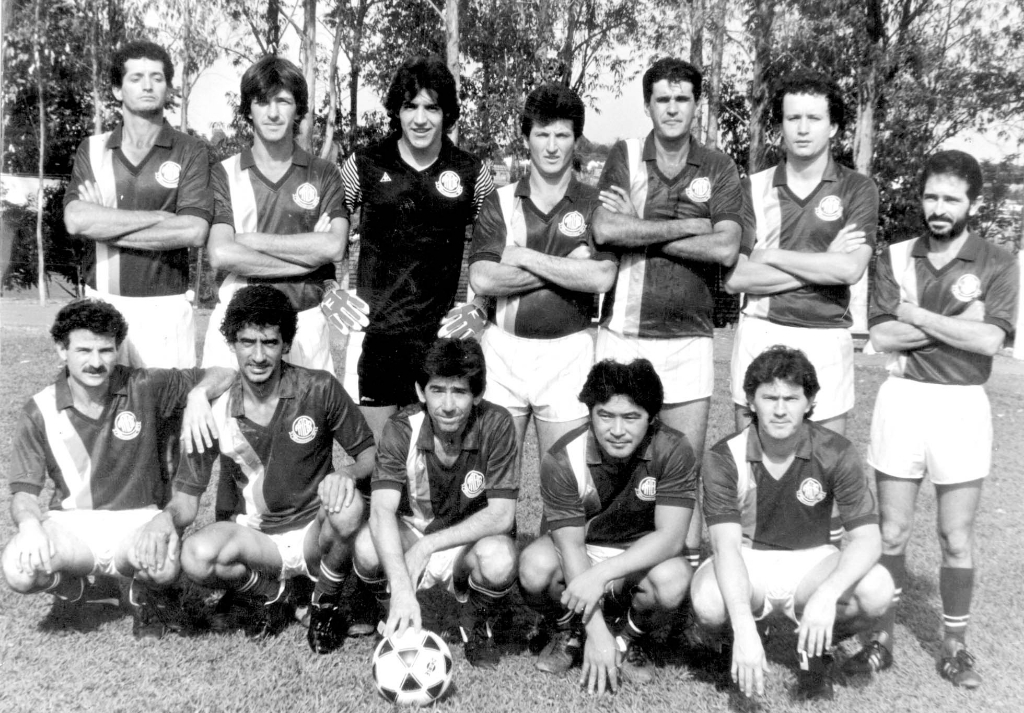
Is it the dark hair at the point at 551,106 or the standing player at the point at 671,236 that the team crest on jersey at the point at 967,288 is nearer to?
the standing player at the point at 671,236

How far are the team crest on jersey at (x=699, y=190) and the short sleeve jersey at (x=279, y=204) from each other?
1.57 m

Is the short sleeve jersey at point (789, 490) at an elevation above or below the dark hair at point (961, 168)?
below

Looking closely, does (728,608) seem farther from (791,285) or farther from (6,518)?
(6,518)

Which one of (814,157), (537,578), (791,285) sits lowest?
(537,578)

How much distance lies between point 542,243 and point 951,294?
171cm

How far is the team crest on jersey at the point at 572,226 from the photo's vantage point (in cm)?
411

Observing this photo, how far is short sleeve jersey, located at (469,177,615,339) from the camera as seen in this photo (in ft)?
13.4

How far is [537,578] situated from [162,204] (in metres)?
2.39

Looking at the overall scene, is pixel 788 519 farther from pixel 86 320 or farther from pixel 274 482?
pixel 86 320

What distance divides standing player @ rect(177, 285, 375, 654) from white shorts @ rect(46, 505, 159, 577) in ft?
0.73

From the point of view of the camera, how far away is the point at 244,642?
386 centimetres

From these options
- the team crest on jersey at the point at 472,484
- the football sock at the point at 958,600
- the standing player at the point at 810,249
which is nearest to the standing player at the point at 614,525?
the team crest on jersey at the point at 472,484

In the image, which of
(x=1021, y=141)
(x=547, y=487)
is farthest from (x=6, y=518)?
(x=1021, y=141)

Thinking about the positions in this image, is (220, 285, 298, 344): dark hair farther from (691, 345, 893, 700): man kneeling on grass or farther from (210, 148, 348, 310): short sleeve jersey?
(691, 345, 893, 700): man kneeling on grass
